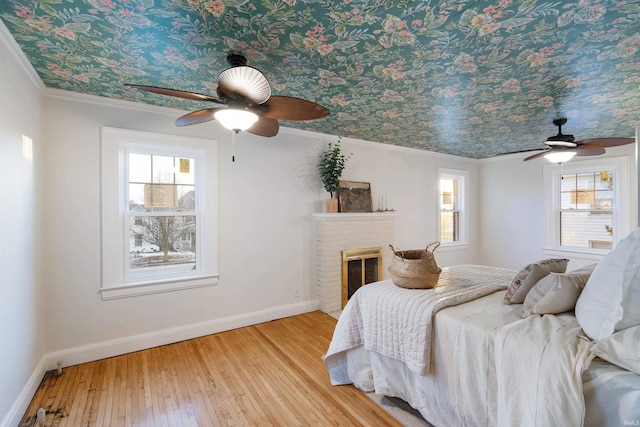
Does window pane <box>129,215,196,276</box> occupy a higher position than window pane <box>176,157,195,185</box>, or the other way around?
window pane <box>176,157,195,185</box>

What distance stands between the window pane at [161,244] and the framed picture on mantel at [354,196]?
190 centimetres


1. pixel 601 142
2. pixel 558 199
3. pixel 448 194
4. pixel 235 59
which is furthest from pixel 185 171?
pixel 558 199

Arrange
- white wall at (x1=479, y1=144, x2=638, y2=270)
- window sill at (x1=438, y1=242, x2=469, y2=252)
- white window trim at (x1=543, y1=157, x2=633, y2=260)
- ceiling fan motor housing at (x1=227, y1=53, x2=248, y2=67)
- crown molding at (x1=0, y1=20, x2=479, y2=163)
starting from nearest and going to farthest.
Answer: crown molding at (x1=0, y1=20, x2=479, y2=163), ceiling fan motor housing at (x1=227, y1=53, x2=248, y2=67), white window trim at (x1=543, y1=157, x2=633, y2=260), white wall at (x1=479, y1=144, x2=638, y2=270), window sill at (x1=438, y1=242, x2=469, y2=252)

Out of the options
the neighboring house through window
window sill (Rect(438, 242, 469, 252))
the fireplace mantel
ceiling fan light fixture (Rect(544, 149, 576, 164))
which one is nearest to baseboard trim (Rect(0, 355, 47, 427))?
the fireplace mantel

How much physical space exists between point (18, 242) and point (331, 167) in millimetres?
2972

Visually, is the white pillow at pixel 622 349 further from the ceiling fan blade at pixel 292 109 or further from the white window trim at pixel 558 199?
the white window trim at pixel 558 199

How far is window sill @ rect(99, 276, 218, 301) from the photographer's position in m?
2.76

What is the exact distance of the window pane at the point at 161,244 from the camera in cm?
300

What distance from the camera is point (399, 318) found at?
1.89 m

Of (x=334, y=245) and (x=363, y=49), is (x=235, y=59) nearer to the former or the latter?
(x=363, y=49)

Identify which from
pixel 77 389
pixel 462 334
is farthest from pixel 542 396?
pixel 77 389

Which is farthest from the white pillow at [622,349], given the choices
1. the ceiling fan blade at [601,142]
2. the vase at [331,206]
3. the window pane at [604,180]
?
the window pane at [604,180]

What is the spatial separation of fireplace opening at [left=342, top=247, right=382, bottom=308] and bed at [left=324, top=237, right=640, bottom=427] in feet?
5.37

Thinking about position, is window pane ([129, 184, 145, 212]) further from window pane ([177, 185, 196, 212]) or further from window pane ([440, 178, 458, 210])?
window pane ([440, 178, 458, 210])
